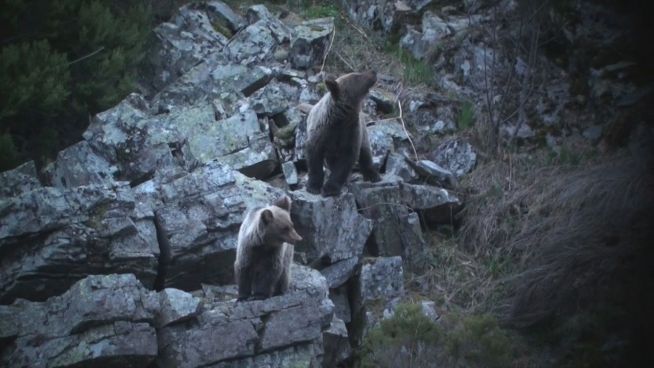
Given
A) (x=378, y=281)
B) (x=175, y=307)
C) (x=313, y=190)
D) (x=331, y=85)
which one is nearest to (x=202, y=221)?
(x=175, y=307)

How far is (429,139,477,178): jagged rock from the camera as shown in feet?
45.7

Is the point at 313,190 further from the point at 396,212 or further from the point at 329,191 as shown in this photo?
the point at 396,212

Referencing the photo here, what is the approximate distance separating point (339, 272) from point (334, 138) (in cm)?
195

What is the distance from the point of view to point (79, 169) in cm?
1187

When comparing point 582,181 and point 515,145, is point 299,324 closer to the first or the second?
point 582,181

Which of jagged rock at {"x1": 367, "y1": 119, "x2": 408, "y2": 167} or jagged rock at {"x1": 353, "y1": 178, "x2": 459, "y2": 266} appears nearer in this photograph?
jagged rock at {"x1": 353, "y1": 178, "x2": 459, "y2": 266}

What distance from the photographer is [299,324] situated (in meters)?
9.48

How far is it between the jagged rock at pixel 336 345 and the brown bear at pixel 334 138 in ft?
6.90

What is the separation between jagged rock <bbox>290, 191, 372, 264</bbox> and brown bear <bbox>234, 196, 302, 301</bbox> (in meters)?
1.60

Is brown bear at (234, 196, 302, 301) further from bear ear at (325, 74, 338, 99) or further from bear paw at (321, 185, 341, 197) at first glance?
bear ear at (325, 74, 338, 99)

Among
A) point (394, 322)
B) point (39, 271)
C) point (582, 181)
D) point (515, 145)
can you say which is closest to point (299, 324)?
point (394, 322)

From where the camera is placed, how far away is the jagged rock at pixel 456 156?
1392cm

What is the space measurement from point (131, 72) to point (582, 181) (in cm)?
814

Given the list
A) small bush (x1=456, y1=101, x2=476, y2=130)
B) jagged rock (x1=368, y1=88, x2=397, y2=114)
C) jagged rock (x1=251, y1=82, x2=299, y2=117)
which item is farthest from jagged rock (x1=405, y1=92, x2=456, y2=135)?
jagged rock (x1=251, y1=82, x2=299, y2=117)
